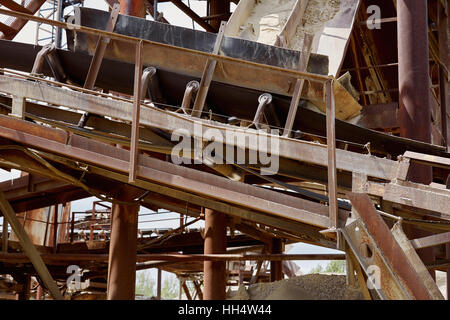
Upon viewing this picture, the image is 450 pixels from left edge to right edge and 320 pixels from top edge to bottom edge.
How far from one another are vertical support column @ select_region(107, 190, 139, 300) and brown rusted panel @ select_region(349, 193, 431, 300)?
4407 millimetres

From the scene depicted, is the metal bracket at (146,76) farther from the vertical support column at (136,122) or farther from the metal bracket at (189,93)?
the vertical support column at (136,122)

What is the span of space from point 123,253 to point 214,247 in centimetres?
200

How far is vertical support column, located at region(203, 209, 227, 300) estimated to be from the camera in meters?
10.1

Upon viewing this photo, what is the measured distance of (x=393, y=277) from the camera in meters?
4.70

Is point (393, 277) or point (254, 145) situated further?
point (254, 145)

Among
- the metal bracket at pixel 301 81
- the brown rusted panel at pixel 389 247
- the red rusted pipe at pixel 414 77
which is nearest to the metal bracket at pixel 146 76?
the metal bracket at pixel 301 81

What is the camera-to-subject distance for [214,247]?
10.2 m

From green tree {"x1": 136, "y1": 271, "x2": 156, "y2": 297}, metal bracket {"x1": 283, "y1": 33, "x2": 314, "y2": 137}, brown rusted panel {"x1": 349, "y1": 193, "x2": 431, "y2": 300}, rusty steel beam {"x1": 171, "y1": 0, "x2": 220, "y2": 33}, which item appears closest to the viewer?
brown rusted panel {"x1": 349, "y1": 193, "x2": 431, "y2": 300}

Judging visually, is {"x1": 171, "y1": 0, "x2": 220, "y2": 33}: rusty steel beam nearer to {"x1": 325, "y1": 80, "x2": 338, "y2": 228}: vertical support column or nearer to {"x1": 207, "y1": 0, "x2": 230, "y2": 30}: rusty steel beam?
{"x1": 207, "y1": 0, "x2": 230, "y2": 30}: rusty steel beam

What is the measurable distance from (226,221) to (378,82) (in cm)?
571

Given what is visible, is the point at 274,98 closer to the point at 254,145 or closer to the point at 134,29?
the point at 254,145

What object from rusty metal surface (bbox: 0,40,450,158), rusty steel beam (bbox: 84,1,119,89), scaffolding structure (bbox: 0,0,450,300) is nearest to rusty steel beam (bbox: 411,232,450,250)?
scaffolding structure (bbox: 0,0,450,300)

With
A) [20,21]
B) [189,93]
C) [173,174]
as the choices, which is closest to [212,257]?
[189,93]
